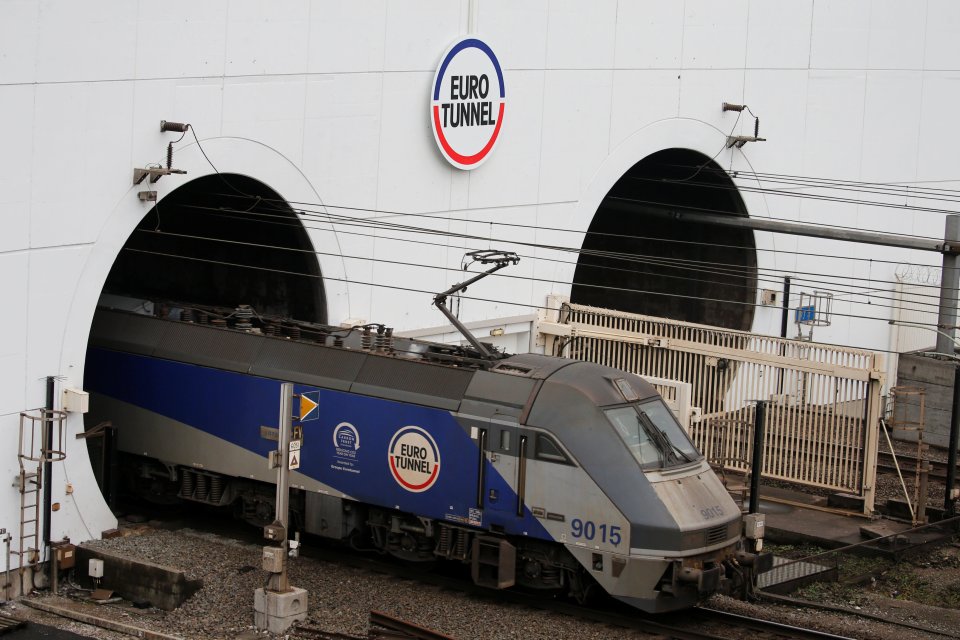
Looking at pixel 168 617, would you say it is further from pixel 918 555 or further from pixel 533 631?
pixel 918 555

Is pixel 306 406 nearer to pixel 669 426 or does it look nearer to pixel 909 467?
pixel 669 426

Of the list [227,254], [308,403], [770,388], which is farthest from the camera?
[227,254]

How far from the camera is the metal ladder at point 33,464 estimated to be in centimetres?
1767

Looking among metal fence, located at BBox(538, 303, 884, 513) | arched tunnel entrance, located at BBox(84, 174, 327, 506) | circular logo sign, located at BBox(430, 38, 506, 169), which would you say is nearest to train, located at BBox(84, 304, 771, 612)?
arched tunnel entrance, located at BBox(84, 174, 327, 506)

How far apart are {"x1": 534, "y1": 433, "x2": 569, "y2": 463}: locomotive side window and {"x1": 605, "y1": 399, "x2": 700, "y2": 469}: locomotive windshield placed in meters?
0.77

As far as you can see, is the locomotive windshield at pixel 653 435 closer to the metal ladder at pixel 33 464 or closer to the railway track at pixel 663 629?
the railway track at pixel 663 629

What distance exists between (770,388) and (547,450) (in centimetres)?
959

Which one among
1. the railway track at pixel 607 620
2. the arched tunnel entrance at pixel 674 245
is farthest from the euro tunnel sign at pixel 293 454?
the arched tunnel entrance at pixel 674 245

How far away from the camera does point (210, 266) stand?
26312 mm

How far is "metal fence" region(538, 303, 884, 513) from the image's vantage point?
75.7 feet

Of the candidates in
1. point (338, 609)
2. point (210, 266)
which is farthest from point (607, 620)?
point (210, 266)

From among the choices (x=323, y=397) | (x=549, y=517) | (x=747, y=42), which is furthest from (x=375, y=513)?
(x=747, y=42)

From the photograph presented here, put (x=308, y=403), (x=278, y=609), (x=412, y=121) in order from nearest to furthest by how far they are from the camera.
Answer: (x=278, y=609) → (x=308, y=403) → (x=412, y=121)

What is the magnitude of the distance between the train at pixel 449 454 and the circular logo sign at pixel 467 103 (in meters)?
6.27
